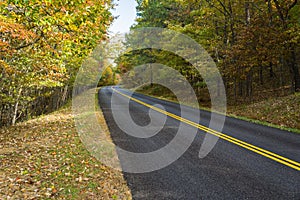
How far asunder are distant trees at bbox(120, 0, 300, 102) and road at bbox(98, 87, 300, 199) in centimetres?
870

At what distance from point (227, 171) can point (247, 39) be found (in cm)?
1324

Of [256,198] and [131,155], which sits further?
[131,155]

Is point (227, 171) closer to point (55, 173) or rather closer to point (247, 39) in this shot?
point (55, 173)

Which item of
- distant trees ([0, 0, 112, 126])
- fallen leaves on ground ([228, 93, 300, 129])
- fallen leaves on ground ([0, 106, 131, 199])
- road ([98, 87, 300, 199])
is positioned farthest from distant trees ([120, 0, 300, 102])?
fallen leaves on ground ([0, 106, 131, 199])

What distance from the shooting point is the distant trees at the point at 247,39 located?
15984 mm

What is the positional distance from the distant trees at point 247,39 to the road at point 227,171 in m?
8.70

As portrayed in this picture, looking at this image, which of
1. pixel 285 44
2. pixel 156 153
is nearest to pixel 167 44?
pixel 285 44

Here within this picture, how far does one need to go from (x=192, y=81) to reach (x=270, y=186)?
22.5 meters

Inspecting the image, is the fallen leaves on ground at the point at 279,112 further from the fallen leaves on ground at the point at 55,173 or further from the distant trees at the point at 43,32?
the distant trees at the point at 43,32

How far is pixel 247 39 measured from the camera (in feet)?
54.5

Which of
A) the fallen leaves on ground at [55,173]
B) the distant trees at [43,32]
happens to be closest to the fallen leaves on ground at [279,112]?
the fallen leaves on ground at [55,173]

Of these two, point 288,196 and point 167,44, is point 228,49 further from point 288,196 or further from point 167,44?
point 288,196

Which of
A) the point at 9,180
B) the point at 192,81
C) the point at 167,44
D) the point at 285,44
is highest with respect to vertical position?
the point at 167,44

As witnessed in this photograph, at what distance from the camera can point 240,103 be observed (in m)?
19.6
